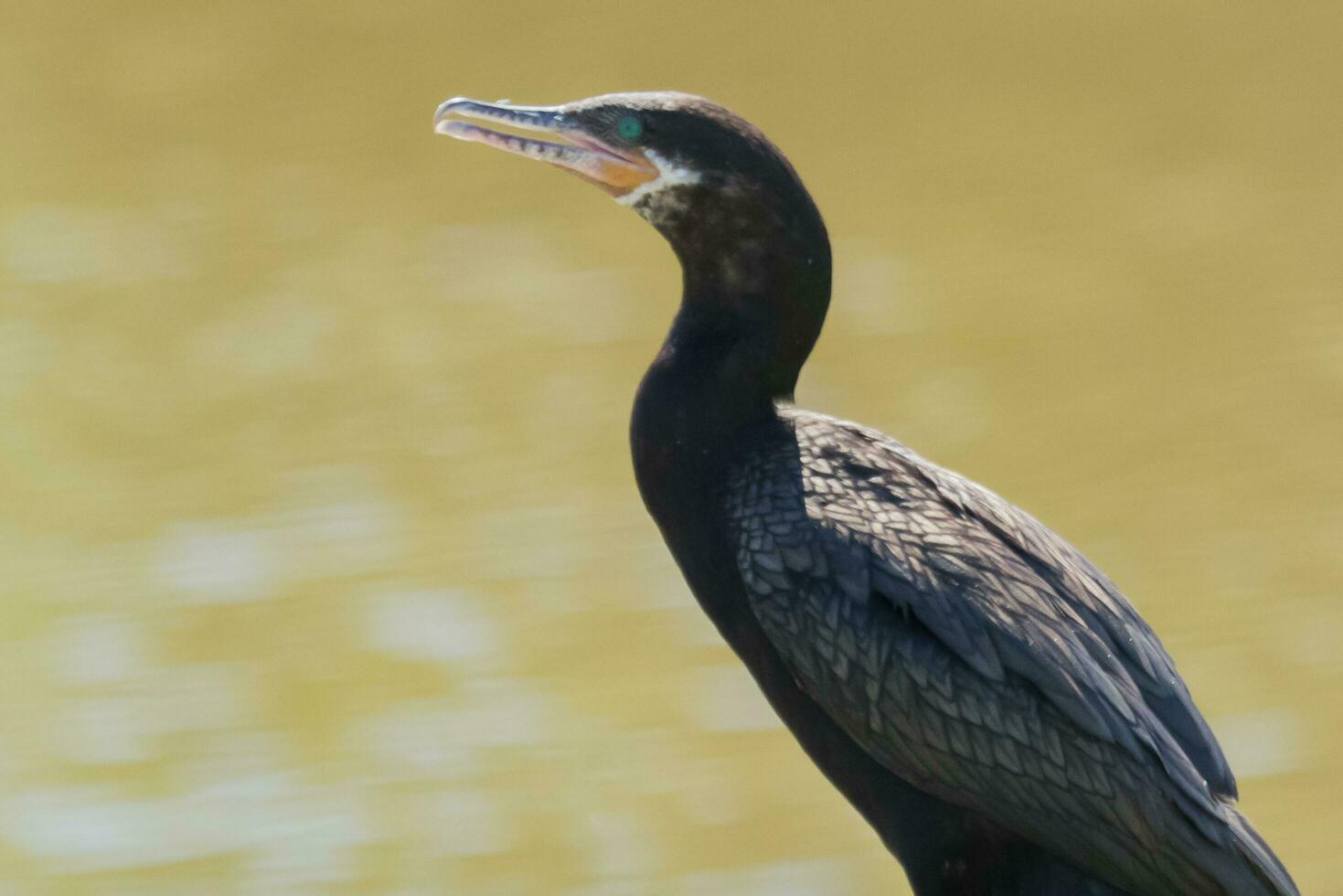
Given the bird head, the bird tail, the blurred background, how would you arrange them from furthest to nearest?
the blurred background
the bird head
the bird tail

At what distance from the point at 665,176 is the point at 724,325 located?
325 mm

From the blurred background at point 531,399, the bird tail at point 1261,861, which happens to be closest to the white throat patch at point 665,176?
the bird tail at point 1261,861

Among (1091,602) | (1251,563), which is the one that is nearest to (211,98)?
(1251,563)

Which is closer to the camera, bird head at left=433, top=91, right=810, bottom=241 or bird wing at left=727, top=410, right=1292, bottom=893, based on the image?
bird wing at left=727, top=410, right=1292, bottom=893

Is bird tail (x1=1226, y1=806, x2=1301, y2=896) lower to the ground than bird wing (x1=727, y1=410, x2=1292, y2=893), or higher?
lower

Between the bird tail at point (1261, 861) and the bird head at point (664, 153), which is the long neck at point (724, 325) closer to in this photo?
the bird head at point (664, 153)

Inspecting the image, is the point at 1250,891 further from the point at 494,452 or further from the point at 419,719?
the point at 494,452

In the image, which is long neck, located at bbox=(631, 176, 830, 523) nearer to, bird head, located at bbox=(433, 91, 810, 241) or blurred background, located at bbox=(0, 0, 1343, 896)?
bird head, located at bbox=(433, 91, 810, 241)

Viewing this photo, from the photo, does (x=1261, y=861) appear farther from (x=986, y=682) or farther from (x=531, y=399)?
(x=531, y=399)

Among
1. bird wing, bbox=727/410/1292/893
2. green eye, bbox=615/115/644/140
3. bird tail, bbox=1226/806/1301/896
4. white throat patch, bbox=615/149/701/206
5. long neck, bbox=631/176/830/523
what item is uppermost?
green eye, bbox=615/115/644/140

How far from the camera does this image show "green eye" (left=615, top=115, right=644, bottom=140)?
507 cm

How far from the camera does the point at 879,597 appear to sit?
15.7ft

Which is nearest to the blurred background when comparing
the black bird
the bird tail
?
the black bird

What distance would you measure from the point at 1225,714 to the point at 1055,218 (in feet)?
12.4
